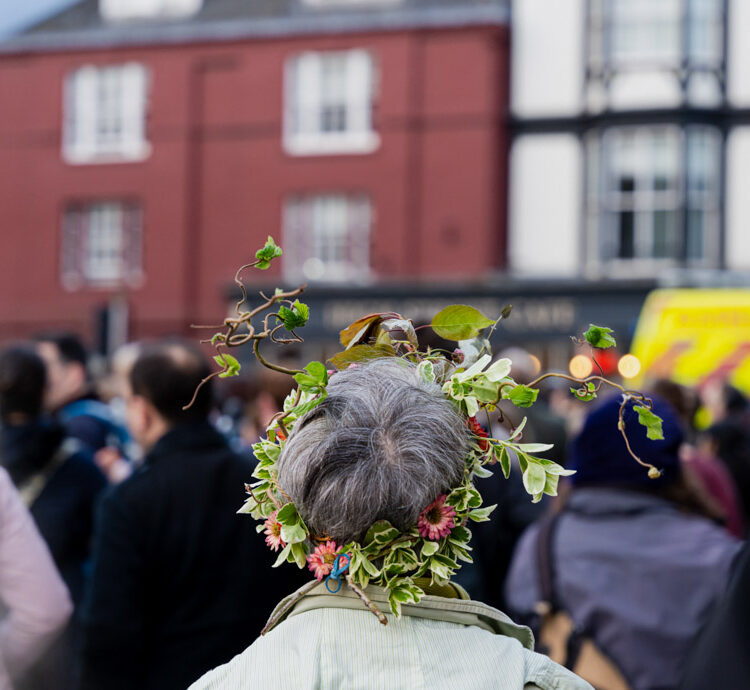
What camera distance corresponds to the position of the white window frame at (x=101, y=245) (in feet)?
63.5

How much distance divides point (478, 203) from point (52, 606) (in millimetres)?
15566

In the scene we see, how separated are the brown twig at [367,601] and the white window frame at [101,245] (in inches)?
729

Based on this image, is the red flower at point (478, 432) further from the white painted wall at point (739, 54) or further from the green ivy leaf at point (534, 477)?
the white painted wall at point (739, 54)

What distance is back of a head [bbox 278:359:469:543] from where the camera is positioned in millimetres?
1485

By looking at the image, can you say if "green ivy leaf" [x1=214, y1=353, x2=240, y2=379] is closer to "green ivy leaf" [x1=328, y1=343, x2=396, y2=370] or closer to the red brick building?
"green ivy leaf" [x1=328, y1=343, x2=396, y2=370]

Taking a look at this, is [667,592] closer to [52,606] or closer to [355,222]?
[52,606]

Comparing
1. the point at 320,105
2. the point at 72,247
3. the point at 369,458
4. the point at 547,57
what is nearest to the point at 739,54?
the point at 547,57

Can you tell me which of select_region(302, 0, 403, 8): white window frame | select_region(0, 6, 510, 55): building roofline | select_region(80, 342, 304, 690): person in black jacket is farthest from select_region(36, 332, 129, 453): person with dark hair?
select_region(302, 0, 403, 8): white window frame

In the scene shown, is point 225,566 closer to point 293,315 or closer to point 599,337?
point 293,315

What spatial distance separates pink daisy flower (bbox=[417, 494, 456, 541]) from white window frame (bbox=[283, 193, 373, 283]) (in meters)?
16.9

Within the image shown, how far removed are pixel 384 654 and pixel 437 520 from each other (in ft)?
0.73

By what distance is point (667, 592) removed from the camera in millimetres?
2617

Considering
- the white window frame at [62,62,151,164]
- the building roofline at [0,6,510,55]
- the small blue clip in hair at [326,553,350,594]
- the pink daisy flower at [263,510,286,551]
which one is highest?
the building roofline at [0,6,510,55]

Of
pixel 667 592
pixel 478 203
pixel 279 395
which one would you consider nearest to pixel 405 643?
pixel 667 592
